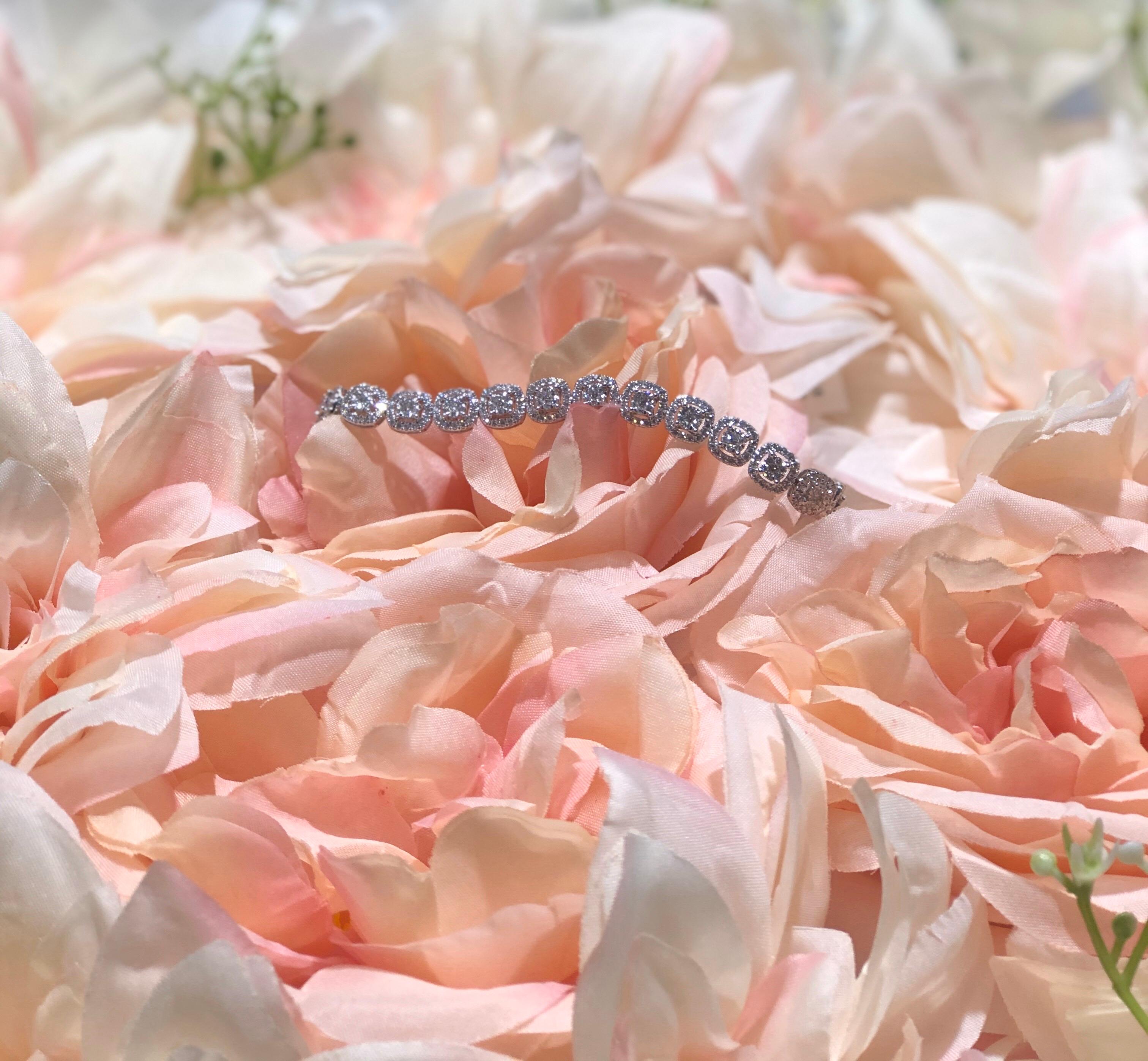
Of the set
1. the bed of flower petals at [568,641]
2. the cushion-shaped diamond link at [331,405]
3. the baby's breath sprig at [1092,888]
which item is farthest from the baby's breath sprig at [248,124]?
the baby's breath sprig at [1092,888]

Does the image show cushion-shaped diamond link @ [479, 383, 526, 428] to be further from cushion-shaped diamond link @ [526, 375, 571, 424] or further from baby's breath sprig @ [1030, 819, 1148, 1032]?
baby's breath sprig @ [1030, 819, 1148, 1032]

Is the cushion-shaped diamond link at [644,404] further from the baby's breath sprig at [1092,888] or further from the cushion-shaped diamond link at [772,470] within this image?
the baby's breath sprig at [1092,888]

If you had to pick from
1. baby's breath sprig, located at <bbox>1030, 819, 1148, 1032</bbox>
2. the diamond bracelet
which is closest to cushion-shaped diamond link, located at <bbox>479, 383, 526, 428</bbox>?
the diamond bracelet

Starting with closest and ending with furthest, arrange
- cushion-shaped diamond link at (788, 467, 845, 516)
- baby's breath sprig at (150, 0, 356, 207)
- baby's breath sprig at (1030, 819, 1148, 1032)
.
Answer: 1. baby's breath sprig at (1030, 819, 1148, 1032)
2. cushion-shaped diamond link at (788, 467, 845, 516)
3. baby's breath sprig at (150, 0, 356, 207)

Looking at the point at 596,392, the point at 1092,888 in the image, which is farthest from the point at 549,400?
the point at 1092,888

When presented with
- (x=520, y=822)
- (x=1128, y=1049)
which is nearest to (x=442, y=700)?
(x=520, y=822)

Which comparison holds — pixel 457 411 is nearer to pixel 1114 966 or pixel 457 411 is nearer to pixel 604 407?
pixel 604 407
